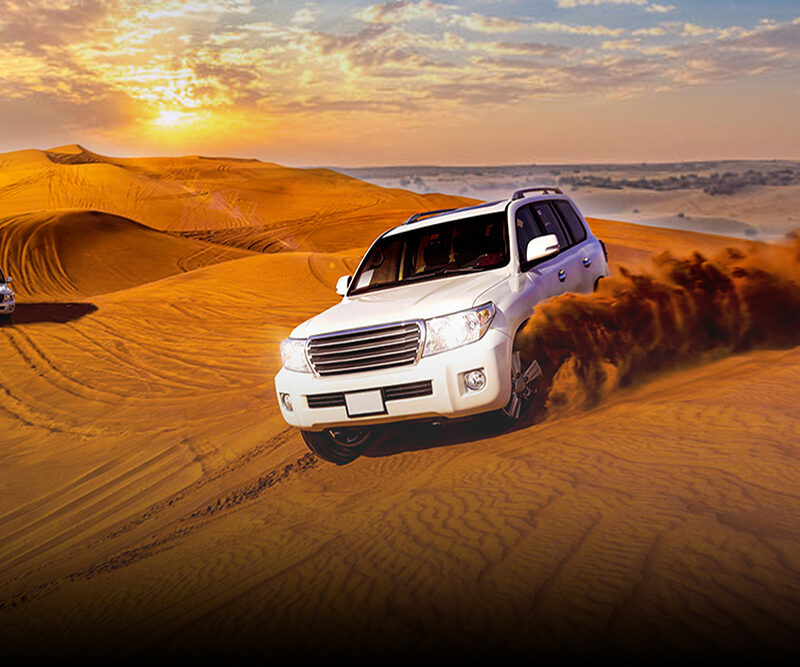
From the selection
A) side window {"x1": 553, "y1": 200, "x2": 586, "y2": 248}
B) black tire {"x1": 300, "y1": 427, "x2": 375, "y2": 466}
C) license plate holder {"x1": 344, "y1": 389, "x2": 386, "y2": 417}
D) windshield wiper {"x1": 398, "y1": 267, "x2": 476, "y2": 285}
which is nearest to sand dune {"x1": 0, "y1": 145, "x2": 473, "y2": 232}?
side window {"x1": 553, "y1": 200, "x2": 586, "y2": 248}

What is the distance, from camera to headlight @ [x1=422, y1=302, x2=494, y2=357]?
5.36 meters

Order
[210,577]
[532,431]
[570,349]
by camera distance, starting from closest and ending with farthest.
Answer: [210,577], [532,431], [570,349]

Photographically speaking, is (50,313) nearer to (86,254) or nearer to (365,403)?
(86,254)

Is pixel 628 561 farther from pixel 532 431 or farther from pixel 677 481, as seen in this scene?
pixel 532 431

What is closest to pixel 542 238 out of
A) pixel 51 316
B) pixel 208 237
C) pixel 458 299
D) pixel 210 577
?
pixel 458 299

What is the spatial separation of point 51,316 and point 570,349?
14886 mm

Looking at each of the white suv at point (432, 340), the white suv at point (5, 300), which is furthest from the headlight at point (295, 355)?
the white suv at point (5, 300)

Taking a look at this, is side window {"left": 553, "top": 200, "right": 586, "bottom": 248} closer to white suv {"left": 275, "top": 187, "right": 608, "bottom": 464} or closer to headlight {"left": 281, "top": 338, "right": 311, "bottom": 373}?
Result: white suv {"left": 275, "top": 187, "right": 608, "bottom": 464}

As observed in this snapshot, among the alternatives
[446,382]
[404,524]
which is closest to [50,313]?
[446,382]

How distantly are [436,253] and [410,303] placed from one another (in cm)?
136

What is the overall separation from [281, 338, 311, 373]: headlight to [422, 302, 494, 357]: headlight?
39.4 inches

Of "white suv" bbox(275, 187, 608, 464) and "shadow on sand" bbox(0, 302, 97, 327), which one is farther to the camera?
"shadow on sand" bbox(0, 302, 97, 327)

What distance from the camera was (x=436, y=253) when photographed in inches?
272

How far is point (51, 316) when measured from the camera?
58.3ft
